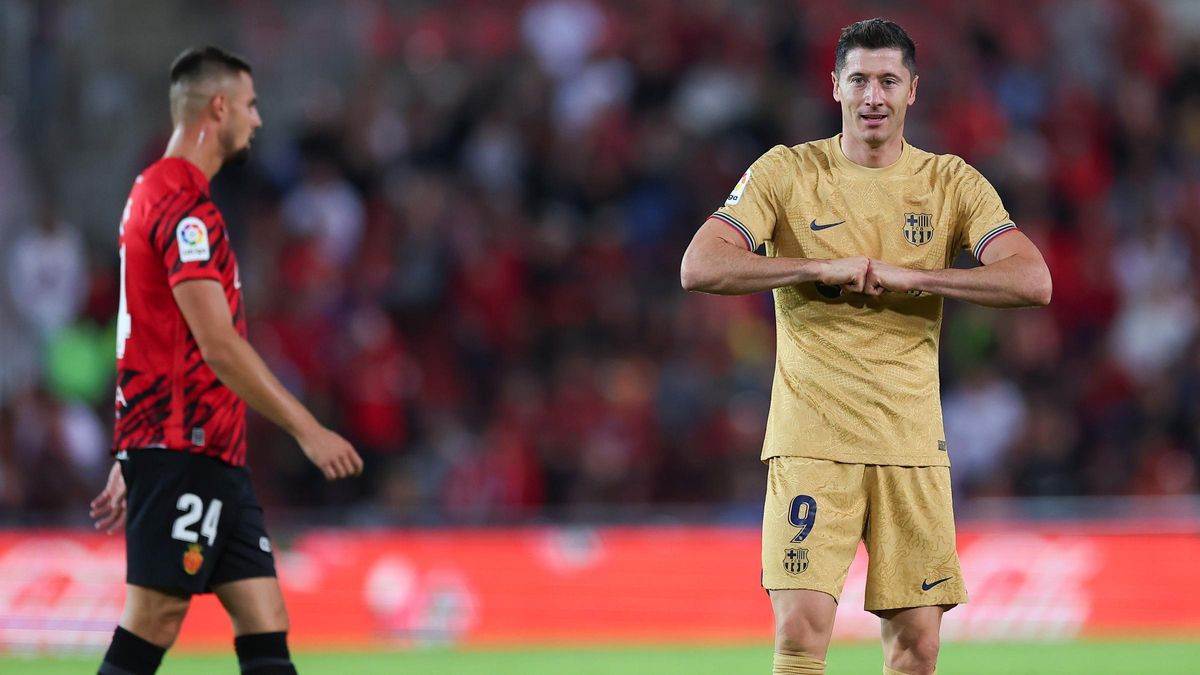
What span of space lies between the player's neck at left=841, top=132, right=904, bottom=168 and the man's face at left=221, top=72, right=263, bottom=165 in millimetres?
1978

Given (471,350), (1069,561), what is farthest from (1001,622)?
(471,350)

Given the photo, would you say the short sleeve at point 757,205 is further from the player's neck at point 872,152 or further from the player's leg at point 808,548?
the player's leg at point 808,548

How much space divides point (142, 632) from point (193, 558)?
0.90ft

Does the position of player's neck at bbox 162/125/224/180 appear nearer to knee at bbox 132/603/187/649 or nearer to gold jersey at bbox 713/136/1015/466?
knee at bbox 132/603/187/649

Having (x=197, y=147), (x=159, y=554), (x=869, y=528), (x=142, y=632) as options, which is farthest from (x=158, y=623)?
(x=869, y=528)

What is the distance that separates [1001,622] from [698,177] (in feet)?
16.4

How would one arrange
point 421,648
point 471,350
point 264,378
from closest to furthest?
point 264,378 → point 421,648 → point 471,350

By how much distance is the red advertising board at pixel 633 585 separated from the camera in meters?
11.0

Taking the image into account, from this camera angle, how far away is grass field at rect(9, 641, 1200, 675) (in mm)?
9242

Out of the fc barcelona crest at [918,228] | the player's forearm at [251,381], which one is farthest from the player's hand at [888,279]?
the player's forearm at [251,381]

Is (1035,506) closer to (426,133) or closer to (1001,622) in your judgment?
(1001,622)

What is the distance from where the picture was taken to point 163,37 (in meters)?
14.8

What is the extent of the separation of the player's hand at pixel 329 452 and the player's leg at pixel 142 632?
2.05 ft

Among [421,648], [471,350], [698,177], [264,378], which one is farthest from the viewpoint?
[698,177]
